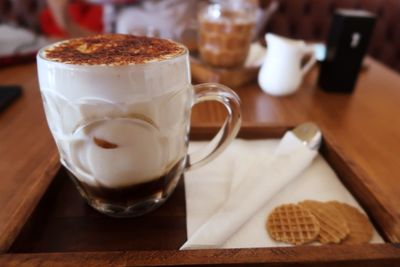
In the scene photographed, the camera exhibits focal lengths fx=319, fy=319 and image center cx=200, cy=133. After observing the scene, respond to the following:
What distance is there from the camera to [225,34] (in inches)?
31.6

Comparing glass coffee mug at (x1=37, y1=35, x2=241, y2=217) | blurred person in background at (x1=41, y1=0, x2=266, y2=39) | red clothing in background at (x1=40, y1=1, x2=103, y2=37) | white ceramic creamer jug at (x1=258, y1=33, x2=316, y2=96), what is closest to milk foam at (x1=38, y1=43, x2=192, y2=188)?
glass coffee mug at (x1=37, y1=35, x2=241, y2=217)

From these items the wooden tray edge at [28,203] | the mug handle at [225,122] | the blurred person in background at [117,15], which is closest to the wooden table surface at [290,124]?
the wooden tray edge at [28,203]

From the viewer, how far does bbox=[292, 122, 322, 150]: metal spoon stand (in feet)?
1.55

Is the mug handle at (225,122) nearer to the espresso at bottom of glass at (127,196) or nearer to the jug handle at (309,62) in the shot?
the espresso at bottom of glass at (127,196)

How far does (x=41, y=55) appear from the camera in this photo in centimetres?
32

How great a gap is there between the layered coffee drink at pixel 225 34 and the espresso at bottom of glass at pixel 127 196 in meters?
0.51

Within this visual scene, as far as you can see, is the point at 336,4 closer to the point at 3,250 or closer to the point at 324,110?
the point at 324,110

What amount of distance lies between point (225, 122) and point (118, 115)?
0.52ft

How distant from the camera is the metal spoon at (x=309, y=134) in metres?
0.47

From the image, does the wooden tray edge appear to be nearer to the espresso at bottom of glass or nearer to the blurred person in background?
the espresso at bottom of glass

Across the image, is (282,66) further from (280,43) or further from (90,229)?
(90,229)

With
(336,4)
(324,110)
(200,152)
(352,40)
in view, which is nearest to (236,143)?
(200,152)

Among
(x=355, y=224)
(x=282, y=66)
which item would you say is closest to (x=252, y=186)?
(x=355, y=224)

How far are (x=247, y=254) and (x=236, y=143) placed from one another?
0.25 m
